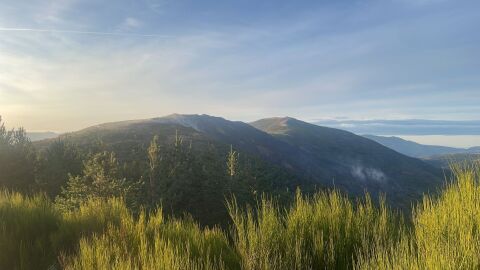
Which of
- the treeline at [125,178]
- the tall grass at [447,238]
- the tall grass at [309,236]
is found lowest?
the treeline at [125,178]

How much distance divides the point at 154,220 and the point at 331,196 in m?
3.55

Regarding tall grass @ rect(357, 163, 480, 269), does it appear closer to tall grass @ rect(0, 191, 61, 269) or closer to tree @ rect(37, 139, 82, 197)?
tall grass @ rect(0, 191, 61, 269)

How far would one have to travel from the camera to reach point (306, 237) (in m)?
6.55

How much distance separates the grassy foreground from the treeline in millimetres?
15282

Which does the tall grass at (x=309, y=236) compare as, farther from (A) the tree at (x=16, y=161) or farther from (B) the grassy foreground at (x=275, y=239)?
(A) the tree at (x=16, y=161)

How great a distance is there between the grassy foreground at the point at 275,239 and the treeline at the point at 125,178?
15282 mm

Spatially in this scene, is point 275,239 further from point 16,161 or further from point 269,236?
point 16,161

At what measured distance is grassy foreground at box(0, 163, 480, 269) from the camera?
484cm

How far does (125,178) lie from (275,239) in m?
25.4

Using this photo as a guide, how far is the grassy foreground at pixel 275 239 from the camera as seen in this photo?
4.84 meters

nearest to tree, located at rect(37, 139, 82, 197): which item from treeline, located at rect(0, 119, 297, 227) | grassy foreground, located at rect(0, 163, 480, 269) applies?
treeline, located at rect(0, 119, 297, 227)

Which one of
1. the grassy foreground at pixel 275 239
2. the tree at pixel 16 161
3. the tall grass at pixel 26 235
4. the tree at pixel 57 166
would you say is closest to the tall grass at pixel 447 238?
the grassy foreground at pixel 275 239

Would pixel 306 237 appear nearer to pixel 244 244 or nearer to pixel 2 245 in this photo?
pixel 244 244

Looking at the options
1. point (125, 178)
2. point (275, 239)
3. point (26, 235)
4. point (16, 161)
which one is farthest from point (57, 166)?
point (275, 239)
